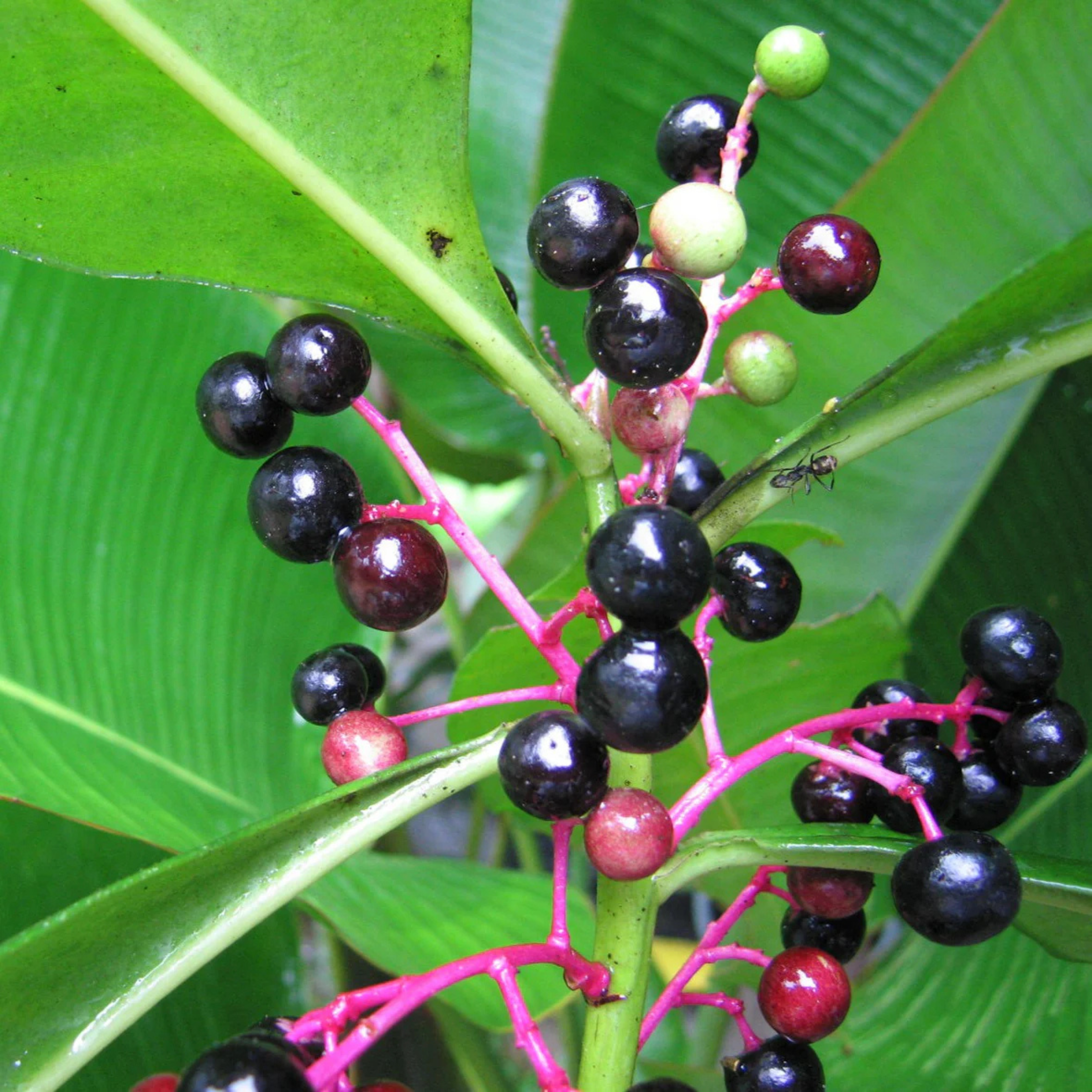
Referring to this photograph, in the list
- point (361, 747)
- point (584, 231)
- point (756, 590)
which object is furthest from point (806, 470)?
point (361, 747)

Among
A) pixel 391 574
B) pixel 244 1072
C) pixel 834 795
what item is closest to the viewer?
pixel 244 1072

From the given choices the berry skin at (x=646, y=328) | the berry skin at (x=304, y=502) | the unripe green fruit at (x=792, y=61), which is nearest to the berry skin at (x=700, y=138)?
the unripe green fruit at (x=792, y=61)

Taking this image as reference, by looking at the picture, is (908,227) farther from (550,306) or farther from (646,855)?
(646,855)

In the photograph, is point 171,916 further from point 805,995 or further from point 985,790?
point 985,790

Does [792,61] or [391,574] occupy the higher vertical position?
[792,61]

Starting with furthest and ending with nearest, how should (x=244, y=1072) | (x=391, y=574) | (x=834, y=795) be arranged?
(x=834, y=795), (x=391, y=574), (x=244, y=1072)

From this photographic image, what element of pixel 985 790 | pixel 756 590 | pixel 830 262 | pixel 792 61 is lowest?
pixel 985 790

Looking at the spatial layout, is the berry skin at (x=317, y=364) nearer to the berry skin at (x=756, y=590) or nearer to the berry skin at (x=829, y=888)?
the berry skin at (x=756, y=590)

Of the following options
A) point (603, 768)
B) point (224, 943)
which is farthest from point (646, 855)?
point (224, 943)

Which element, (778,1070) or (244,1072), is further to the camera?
(778,1070)

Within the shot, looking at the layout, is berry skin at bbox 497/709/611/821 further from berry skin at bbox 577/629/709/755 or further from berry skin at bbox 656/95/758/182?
Result: berry skin at bbox 656/95/758/182
